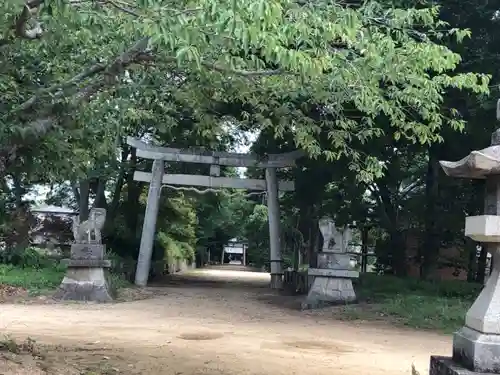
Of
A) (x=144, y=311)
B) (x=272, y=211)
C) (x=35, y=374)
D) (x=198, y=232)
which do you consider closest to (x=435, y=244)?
(x=272, y=211)

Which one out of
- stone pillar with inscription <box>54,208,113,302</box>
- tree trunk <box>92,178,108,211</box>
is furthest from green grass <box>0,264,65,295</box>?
tree trunk <box>92,178,108,211</box>

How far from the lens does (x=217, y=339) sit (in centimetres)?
929

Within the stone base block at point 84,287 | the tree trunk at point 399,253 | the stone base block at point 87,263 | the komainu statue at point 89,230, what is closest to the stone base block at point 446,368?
the stone base block at point 84,287

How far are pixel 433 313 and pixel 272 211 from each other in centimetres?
773

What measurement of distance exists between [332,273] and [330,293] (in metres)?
0.47

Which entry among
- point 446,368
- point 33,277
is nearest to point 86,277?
point 33,277

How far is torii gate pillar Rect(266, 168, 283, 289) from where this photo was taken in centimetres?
1883

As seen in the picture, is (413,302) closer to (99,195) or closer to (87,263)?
(87,263)

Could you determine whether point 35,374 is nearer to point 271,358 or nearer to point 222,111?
point 271,358

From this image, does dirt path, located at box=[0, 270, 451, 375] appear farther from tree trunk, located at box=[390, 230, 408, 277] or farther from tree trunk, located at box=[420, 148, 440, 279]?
tree trunk, located at box=[390, 230, 408, 277]

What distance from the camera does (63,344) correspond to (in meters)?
8.09

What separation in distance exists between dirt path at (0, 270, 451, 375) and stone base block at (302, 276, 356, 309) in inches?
24.7

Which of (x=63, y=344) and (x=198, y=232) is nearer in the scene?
(x=63, y=344)

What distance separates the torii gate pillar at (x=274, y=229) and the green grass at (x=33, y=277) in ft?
21.2
